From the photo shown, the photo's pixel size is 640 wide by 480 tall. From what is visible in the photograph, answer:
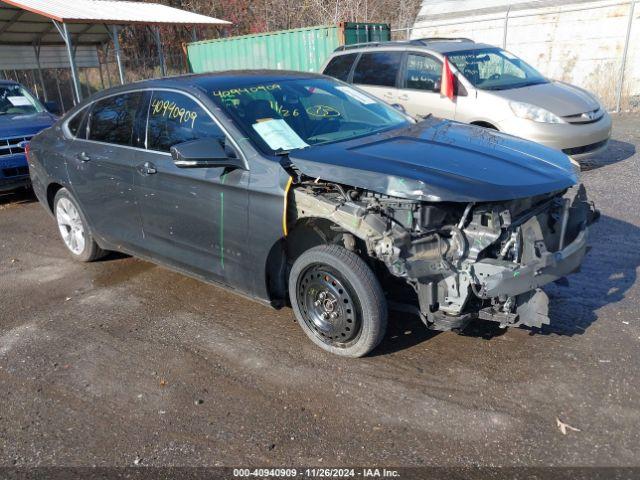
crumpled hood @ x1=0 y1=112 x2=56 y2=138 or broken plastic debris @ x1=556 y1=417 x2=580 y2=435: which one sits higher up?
crumpled hood @ x1=0 y1=112 x2=56 y2=138

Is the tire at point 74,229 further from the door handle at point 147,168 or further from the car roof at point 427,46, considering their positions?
the car roof at point 427,46

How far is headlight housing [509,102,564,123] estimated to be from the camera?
764 cm

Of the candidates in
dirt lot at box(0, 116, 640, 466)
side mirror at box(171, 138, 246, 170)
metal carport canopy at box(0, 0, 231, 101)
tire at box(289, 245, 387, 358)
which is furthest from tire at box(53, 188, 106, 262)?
metal carport canopy at box(0, 0, 231, 101)

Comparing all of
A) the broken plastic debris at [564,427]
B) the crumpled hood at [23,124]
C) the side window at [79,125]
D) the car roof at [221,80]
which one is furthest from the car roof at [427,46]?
the broken plastic debris at [564,427]

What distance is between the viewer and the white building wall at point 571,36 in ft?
51.3

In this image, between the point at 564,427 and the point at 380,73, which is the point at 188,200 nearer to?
the point at 564,427

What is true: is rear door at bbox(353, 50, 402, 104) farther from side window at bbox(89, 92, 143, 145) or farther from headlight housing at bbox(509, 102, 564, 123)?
side window at bbox(89, 92, 143, 145)

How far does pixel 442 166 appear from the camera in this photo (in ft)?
11.5

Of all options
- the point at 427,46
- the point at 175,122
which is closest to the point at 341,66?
the point at 427,46

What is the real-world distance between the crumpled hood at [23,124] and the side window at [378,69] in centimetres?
494

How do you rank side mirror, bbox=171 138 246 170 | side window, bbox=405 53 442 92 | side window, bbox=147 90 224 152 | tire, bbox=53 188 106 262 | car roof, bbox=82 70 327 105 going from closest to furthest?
side mirror, bbox=171 138 246 170
side window, bbox=147 90 224 152
car roof, bbox=82 70 327 105
tire, bbox=53 188 106 262
side window, bbox=405 53 442 92

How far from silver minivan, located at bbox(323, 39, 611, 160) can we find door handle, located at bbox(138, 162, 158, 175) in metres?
4.04

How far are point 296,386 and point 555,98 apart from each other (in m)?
6.28

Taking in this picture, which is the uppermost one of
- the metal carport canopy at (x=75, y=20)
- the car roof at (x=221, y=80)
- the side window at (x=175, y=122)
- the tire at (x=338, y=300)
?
the metal carport canopy at (x=75, y=20)
